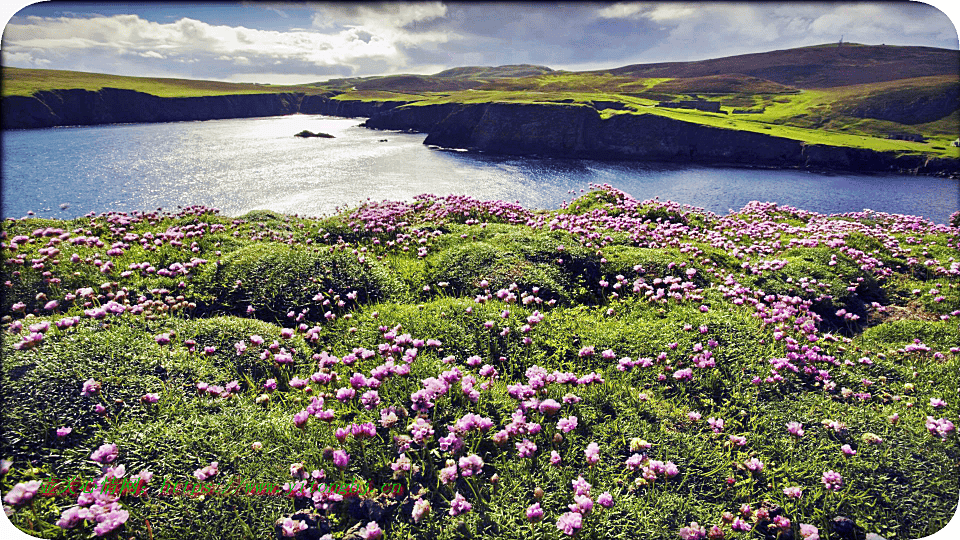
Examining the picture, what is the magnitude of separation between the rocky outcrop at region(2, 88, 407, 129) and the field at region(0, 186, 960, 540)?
363 feet

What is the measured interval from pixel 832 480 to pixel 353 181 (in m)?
41.6

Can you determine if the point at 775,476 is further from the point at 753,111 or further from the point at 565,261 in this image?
the point at 753,111

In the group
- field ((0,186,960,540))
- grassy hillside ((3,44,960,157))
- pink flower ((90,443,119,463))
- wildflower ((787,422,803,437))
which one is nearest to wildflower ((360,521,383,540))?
field ((0,186,960,540))

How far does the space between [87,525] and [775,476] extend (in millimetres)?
5865

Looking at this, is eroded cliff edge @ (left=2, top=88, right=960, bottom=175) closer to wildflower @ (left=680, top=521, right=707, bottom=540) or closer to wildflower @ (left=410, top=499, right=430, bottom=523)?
wildflower @ (left=680, top=521, right=707, bottom=540)

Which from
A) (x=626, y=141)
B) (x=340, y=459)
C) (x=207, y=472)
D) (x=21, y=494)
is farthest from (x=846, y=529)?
(x=626, y=141)

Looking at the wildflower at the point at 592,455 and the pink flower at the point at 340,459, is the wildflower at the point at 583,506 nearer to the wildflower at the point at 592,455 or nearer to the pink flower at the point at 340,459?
the wildflower at the point at 592,455

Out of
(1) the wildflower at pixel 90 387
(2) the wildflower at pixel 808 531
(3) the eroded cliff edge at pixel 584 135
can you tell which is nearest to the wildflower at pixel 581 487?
(2) the wildflower at pixel 808 531

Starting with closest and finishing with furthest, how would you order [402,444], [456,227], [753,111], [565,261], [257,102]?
[402,444] → [565,261] → [456,227] → [753,111] → [257,102]

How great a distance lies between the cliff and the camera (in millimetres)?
53719

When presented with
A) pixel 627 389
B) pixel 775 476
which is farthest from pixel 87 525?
pixel 775 476

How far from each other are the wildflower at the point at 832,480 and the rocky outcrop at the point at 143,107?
118 meters

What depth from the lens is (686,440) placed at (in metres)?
4.37

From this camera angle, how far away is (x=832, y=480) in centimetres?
383
